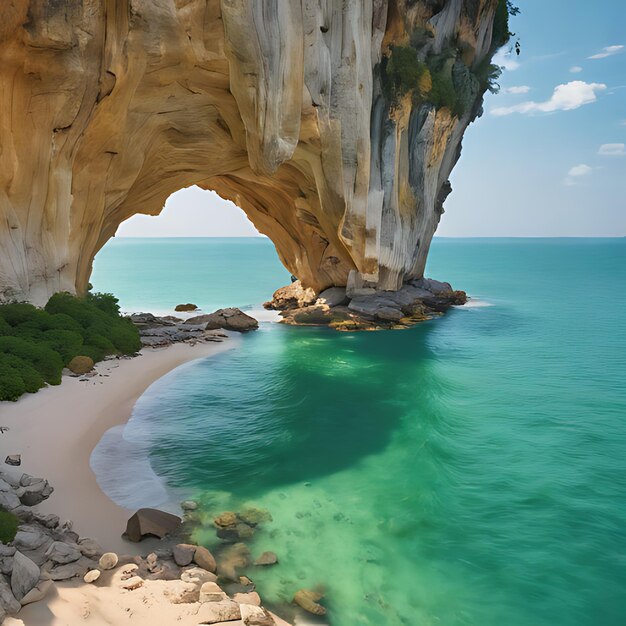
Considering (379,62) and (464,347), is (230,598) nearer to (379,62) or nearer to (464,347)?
(464,347)

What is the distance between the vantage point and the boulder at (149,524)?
6.19m

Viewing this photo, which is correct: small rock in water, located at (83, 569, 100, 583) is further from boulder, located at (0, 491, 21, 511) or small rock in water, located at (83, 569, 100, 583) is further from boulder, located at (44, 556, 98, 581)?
boulder, located at (0, 491, 21, 511)

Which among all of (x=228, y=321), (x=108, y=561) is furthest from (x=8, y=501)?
(x=228, y=321)

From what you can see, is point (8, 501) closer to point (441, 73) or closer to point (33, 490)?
point (33, 490)

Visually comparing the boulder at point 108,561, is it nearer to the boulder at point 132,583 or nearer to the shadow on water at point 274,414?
the boulder at point 132,583

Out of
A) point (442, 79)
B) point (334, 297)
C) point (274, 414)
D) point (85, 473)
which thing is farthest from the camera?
point (334, 297)

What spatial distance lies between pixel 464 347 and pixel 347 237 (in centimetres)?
631

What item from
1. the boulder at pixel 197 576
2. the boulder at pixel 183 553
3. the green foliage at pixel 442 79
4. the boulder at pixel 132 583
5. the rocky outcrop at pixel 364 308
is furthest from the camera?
the rocky outcrop at pixel 364 308

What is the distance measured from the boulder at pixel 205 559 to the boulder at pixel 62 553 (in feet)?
4.15

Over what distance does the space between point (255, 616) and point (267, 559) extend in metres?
1.31

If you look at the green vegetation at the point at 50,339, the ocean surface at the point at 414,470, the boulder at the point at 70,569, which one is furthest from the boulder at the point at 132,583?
the green vegetation at the point at 50,339

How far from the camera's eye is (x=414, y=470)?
30.0 feet

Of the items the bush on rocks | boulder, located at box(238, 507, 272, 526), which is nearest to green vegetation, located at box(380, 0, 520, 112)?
the bush on rocks

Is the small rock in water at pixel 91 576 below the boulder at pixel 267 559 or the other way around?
the other way around
